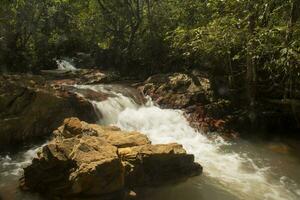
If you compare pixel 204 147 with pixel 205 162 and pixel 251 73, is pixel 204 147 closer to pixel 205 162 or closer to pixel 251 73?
pixel 205 162

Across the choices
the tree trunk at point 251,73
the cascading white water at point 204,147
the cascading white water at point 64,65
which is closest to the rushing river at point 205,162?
the cascading white water at point 204,147

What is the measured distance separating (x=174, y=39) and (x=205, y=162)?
618cm

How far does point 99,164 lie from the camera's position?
6.98 meters

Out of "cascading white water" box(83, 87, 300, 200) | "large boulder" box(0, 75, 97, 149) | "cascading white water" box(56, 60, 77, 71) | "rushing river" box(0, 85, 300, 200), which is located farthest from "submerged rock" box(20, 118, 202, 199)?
"cascading white water" box(56, 60, 77, 71)

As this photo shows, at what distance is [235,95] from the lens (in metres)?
14.2

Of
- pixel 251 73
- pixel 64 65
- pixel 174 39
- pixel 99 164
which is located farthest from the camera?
pixel 64 65

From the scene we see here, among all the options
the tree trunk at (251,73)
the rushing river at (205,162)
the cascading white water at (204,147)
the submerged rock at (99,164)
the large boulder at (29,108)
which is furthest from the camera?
the tree trunk at (251,73)

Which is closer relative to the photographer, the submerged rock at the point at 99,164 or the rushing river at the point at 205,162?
the submerged rock at the point at 99,164

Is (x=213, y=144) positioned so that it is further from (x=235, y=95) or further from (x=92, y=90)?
(x=92, y=90)

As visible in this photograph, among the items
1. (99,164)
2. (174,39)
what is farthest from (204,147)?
(99,164)

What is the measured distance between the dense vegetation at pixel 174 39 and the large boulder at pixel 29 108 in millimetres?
3529

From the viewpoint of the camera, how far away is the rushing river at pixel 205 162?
8055 millimetres

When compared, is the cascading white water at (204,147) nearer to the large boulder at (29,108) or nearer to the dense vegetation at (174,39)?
the large boulder at (29,108)

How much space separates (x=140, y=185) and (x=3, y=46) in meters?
11.3
